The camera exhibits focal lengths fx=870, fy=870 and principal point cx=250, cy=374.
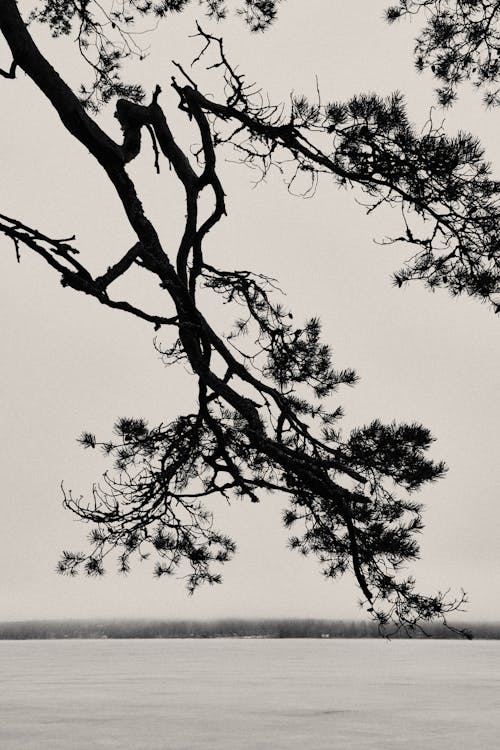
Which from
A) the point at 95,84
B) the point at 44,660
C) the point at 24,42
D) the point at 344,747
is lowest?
the point at 344,747

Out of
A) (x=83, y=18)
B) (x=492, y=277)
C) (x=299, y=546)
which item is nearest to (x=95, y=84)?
(x=83, y=18)

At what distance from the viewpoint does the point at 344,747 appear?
2.69m

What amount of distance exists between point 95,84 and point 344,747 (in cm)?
362

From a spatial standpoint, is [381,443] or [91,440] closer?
[381,443]

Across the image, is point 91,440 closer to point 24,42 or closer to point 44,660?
point 24,42

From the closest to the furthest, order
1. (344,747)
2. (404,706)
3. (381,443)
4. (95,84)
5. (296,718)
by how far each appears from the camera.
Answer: (344,747) < (296,718) < (381,443) < (404,706) < (95,84)

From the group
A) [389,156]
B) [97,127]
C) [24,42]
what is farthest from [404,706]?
[24,42]

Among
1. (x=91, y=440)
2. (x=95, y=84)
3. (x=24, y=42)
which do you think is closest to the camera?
(x=24, y=42)

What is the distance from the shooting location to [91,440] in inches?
173

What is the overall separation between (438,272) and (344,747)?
213cm

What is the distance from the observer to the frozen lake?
2859mm

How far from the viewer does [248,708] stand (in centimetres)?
386

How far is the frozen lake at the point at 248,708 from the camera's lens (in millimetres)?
2859

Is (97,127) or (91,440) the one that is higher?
(97,127)
